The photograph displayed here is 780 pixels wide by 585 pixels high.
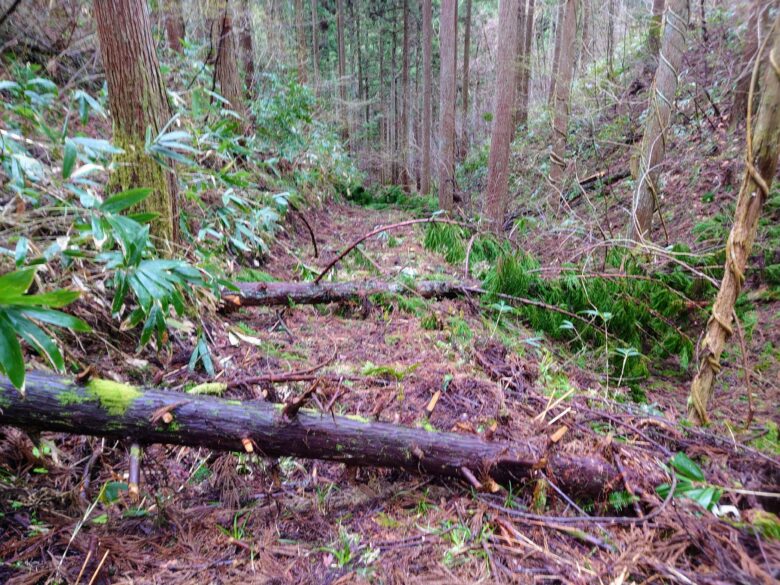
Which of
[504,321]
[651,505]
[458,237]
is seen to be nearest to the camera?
[651,505]

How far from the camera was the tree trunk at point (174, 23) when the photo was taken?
636 centimetres

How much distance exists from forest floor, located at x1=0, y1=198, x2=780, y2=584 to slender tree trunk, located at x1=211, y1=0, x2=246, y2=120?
5491mm

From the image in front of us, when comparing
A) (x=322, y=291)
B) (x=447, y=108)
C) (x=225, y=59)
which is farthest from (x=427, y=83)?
(x=322, y=291)

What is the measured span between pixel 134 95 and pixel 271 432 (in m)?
2.64

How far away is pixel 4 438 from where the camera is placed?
1.72 metres

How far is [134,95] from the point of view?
299 centimetres

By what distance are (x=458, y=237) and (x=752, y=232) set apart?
363 centimetres

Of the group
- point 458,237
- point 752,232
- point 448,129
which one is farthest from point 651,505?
point 448,129

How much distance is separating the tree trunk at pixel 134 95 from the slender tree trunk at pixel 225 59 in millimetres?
3697

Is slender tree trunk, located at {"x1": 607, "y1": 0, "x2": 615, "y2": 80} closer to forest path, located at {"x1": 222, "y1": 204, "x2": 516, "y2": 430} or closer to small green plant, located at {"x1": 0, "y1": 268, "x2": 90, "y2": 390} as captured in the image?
forest path, located at {"x1": 222, "y1": 204, "x2": 516, "y2": 430}

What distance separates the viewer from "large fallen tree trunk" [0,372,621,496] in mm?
1606

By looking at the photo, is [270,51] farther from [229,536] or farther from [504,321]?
[229,536]

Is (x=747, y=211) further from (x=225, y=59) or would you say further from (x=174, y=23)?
(x=174, y=23)

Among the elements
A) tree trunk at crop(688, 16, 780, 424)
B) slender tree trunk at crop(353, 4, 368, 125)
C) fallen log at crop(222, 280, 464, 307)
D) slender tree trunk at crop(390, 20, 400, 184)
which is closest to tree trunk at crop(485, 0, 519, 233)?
fallen log at crop(222, 280, 464, 307)
